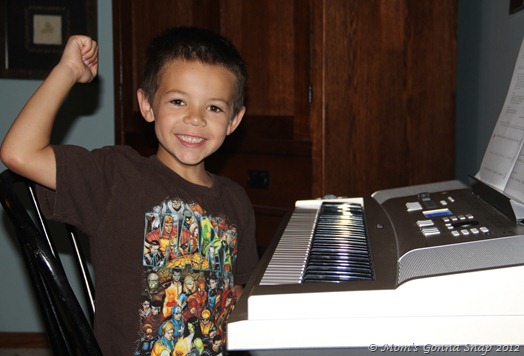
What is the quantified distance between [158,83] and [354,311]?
0.78m

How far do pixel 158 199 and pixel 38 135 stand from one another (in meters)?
0.24

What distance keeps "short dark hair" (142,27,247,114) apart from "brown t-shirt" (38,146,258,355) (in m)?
0.21

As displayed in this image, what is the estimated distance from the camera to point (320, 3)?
1.79 meters

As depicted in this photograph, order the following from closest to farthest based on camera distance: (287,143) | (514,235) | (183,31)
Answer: (514,235) → (183,31) → (287,143)

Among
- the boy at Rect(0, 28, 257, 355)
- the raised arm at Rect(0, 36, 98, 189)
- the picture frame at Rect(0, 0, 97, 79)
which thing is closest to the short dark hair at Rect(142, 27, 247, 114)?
the boy at Rect(0, 28, 257, 355)

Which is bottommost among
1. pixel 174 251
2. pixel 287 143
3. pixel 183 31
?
pixel 174 251

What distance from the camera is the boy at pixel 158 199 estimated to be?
1.06 meters

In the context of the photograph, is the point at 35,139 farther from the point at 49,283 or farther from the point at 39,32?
the point at 39,32

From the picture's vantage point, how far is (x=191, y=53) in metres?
1.31

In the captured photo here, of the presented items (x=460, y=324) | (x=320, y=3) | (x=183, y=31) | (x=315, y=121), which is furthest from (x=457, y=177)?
(x=460, y=324)

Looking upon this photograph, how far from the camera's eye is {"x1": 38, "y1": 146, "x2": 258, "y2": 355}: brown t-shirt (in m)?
1.09

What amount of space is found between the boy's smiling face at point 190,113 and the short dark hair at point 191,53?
0.02 metres

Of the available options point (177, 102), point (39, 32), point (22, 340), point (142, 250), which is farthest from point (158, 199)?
point (22, 340)

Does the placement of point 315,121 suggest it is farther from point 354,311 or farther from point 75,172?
point 354,311
